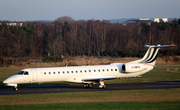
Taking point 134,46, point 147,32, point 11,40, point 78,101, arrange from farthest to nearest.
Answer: point 147,32, point 134,46, point 11,40, point 78,101

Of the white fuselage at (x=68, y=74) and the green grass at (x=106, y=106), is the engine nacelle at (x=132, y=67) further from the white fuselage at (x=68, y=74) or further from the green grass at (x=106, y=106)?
the green grass at (x=106, y=106)

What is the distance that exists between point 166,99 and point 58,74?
444 inches

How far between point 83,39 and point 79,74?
210 ft

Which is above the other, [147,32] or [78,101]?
[147,32]

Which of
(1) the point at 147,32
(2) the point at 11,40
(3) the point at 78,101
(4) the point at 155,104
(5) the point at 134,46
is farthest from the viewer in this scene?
(1) the point at 147,32

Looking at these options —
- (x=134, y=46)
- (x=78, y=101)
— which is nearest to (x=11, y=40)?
(x=134, y=46)

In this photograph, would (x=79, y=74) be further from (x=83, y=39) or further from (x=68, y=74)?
(x=83, y=39)

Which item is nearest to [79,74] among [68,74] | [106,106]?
[68,74]

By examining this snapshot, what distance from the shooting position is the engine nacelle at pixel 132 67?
25880 millimetres

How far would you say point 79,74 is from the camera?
82.0 ft

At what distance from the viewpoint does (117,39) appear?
304 feet

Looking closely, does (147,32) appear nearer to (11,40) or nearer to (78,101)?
(11,40)

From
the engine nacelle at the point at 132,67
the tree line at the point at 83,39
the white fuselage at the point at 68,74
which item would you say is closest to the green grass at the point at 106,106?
the white fuselage at the point at 68,74

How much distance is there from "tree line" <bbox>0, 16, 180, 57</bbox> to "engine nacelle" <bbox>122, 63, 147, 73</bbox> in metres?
46.0
